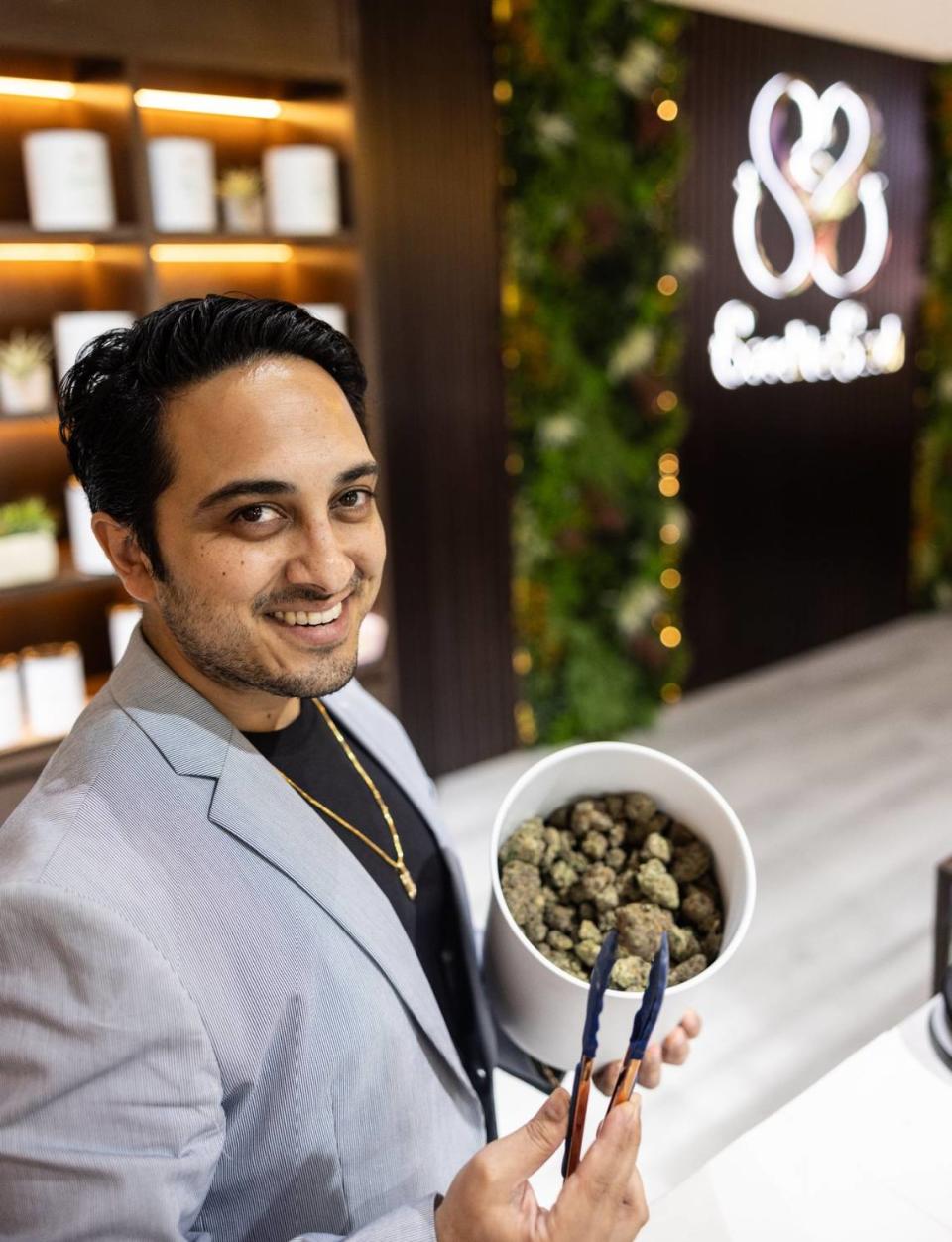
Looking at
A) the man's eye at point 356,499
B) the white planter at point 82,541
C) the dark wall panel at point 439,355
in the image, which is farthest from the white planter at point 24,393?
the man's eye at point 356,499

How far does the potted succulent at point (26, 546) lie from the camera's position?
260 centimetres

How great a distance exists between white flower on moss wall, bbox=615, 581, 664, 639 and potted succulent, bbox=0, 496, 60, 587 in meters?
2.42

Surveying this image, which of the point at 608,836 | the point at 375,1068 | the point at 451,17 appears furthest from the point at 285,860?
the point at 451,17

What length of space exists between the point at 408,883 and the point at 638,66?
3.85 meters

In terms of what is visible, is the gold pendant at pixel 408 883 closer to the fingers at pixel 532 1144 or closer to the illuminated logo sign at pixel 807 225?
the fingers at pixel 532 1144

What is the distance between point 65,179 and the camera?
2.57 meters

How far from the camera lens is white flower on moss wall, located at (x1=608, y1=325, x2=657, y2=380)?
425cm

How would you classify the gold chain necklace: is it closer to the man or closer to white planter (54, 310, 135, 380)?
the man

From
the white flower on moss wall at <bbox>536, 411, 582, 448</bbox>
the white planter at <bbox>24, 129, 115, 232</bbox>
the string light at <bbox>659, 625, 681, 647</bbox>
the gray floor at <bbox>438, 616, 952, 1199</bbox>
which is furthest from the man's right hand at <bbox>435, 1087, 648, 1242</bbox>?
the string light at <bbox>659, 625, 681, 647</bbox>

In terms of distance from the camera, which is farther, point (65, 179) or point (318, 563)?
point (65, 179)

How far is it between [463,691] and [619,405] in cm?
133

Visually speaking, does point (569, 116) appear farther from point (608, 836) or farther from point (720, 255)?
point (608, 836)

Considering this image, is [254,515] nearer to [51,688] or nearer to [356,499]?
[356,499]

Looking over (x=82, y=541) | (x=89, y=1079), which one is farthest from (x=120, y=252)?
(x=89, y=1079)
